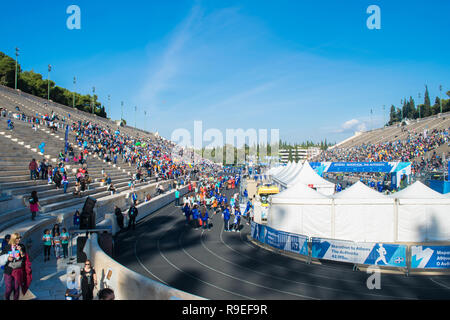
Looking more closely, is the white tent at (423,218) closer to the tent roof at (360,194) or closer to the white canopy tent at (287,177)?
the tent roof at (360,194)

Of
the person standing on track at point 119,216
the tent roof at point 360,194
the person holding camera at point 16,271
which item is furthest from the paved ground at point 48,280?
the tent roof at point 360,194

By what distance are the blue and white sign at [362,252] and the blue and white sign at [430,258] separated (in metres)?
0.38

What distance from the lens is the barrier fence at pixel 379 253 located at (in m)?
10.7

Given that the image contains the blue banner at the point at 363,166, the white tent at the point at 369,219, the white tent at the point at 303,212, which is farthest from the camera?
the blue banner at the point at 363,166

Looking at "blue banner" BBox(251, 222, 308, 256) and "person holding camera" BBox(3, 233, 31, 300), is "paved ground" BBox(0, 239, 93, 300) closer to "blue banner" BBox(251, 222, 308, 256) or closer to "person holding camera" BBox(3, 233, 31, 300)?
"person holding camera" BBox(3, 233, 31, 300)

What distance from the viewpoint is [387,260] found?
10945 millimetres

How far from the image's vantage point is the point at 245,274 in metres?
10.4

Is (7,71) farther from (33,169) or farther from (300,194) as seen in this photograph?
(300,194)

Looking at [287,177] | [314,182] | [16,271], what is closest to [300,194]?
[314,182]

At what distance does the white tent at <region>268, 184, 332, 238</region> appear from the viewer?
1414 cm

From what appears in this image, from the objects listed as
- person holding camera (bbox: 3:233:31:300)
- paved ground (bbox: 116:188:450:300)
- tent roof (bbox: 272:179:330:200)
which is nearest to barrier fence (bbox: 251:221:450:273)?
paved ground (bbox: 116:188:450:300)

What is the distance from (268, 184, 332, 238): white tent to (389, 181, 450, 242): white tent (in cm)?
327
